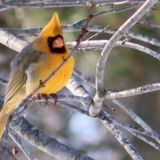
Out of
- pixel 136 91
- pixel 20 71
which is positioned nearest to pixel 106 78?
pixel 20 71

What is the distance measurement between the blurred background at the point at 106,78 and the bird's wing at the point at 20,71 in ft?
8.18

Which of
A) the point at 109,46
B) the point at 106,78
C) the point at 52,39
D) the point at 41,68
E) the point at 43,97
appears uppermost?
the point at 109,46

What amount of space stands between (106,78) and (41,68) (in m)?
3.56

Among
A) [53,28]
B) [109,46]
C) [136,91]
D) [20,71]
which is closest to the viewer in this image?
[109,46]

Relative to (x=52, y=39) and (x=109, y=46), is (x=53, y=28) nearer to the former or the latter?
(x=52, y=39)

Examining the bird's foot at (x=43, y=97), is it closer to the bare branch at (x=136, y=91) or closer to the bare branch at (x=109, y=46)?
the bare branch at (x=109, y=46)

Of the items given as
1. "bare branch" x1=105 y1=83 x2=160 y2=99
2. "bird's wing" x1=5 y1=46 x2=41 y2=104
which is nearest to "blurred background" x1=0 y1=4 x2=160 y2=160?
"bird's wing" x1=5 y1=46 x2=41 y2=104

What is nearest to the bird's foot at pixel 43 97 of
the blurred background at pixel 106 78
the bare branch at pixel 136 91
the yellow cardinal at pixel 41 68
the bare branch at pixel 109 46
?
the yellow cardinal at pixel 41 68

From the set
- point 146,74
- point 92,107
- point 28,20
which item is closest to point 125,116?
point 146,74

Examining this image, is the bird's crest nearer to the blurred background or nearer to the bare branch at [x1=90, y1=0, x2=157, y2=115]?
the bare branch at [x1=90, y1=0, x2=157, y2=115]

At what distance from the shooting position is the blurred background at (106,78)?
21.1ft

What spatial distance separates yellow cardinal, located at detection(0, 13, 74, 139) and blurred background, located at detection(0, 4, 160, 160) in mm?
2510

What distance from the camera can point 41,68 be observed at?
3314mm

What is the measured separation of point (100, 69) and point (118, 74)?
4195mm
